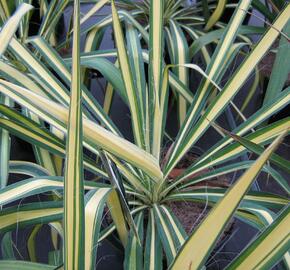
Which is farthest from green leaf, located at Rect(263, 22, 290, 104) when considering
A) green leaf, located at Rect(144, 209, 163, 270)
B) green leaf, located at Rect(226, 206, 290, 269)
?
green leaf, located at Rect(226, 206, 290, 269)

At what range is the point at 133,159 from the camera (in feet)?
1.84

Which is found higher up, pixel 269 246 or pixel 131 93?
pixel 131 93

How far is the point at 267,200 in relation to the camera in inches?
25.8

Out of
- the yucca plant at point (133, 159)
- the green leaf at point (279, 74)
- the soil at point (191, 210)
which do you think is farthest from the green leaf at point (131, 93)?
the green leaf at point (279, 74)

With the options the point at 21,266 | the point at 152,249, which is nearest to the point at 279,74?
the point at 152,249

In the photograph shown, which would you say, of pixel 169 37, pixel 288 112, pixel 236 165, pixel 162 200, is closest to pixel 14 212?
pixel 162 200

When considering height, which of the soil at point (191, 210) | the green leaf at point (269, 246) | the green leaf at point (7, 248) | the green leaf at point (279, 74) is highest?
the green leaf at point (279, 74)

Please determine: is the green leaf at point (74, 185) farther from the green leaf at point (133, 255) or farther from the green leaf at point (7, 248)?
the green leaf at point (7, 248)

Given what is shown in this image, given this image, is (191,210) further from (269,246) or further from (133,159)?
(269,246)

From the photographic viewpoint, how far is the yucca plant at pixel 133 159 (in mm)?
442

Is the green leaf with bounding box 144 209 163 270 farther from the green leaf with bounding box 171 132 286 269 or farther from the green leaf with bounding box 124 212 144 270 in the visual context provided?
the green leaf with bounding box 171 132 286 269

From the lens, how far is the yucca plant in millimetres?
442

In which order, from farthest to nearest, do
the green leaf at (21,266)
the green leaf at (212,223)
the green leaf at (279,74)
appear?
the green leaf at (279,74) < the green leaf at (21,266) < the green leaf at (212,223)

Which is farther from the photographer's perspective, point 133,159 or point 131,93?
point 131,93
